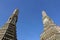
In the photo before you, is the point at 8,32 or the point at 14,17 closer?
the point at 8,32

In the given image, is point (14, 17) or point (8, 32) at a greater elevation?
point (14, 17)

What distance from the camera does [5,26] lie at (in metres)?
36.5

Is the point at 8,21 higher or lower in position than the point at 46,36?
higher

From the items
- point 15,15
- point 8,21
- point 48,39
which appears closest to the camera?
point 48,39

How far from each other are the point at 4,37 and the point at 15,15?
1327 centimetres

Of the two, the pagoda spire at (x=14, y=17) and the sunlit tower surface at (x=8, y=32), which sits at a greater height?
the pagoda spire at (x=14, y=17)

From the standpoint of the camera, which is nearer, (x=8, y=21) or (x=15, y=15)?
(x=8, y=21)

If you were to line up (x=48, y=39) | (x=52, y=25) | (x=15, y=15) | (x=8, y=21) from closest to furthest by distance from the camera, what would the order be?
(x=48, y=39) → (x=52, y=25) → (x=8, y=21) → (x=15, y=15)

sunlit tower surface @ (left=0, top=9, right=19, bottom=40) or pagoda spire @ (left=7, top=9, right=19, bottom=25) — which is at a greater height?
pagoda spire @ (left=7, top=9, right=19, bottom=25)

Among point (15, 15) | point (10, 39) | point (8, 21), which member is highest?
point (15, 15)

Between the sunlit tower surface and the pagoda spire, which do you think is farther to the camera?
the pagoda spire

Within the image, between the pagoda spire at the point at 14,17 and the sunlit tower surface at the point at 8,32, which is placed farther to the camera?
the pagoda spire at the point at 14,17

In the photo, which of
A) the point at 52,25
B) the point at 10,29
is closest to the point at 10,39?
the point at 10,29

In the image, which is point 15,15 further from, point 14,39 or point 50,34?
point 50,34
